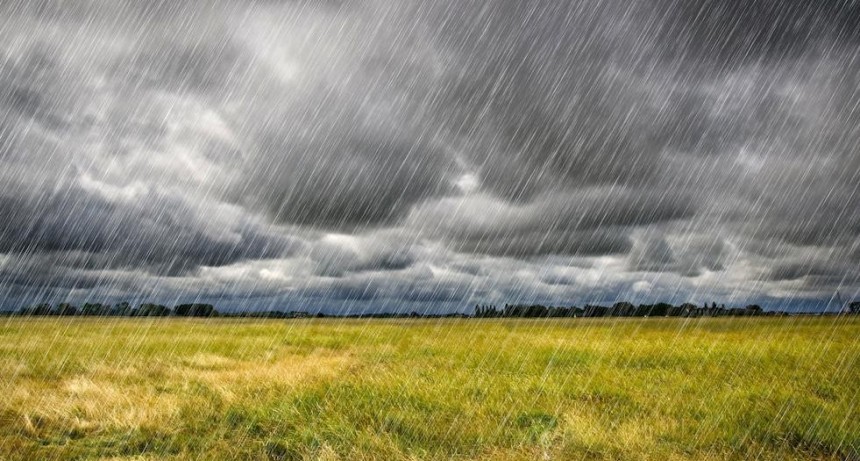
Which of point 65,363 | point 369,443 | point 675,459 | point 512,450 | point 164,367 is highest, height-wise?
point 675,459

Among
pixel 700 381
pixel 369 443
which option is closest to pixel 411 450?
pixel 369 443

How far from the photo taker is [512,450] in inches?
293

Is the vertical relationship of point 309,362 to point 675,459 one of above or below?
below

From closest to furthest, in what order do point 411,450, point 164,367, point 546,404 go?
point 411,450 < point 546,404 < point 164,367

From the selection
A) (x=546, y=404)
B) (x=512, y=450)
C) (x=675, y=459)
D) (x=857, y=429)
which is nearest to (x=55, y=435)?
(x=512, y=450)

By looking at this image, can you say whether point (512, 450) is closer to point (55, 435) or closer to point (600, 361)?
point (55, 435)

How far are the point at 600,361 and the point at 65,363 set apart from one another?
18997 mm

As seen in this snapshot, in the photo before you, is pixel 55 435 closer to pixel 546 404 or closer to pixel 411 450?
pixel 411 450

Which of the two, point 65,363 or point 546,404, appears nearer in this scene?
point 546,404

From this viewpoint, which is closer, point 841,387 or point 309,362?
point 841,387

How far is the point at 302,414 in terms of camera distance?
942 cm

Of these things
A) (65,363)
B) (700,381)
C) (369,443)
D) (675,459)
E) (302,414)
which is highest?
(700,381)

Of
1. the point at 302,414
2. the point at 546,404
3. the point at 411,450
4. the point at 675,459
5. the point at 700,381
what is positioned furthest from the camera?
the point at 700,381

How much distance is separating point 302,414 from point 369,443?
2.26m
